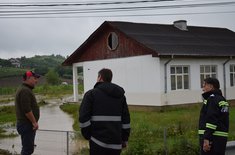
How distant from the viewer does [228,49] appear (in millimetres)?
27656

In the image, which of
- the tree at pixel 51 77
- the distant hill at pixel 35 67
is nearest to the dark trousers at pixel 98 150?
the tree at pixel 51 77

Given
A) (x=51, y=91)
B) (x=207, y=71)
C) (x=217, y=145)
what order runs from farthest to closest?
(x=51, y=91), (x=207, y=71), (x=217, y=145)

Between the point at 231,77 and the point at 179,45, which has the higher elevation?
the point at 179,45

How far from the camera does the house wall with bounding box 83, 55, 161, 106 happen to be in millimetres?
23656

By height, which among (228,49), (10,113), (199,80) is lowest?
(10,113)

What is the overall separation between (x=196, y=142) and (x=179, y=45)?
16.1 meters

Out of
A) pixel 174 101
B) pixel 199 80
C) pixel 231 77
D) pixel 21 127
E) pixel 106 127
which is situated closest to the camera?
pixel 106 127

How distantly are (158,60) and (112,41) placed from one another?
4926mm

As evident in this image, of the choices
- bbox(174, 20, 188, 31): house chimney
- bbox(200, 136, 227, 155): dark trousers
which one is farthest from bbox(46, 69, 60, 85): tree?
bbox(200, 136, 227, 155): dark trousers

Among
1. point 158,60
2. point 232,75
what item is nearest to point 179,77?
point 158,60

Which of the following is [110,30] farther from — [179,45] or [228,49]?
[228,49]

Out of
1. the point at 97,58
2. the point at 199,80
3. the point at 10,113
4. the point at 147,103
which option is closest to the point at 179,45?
the point at 199,80

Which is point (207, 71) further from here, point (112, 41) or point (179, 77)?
point (112, 41)

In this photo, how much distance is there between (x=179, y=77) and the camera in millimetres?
24578
